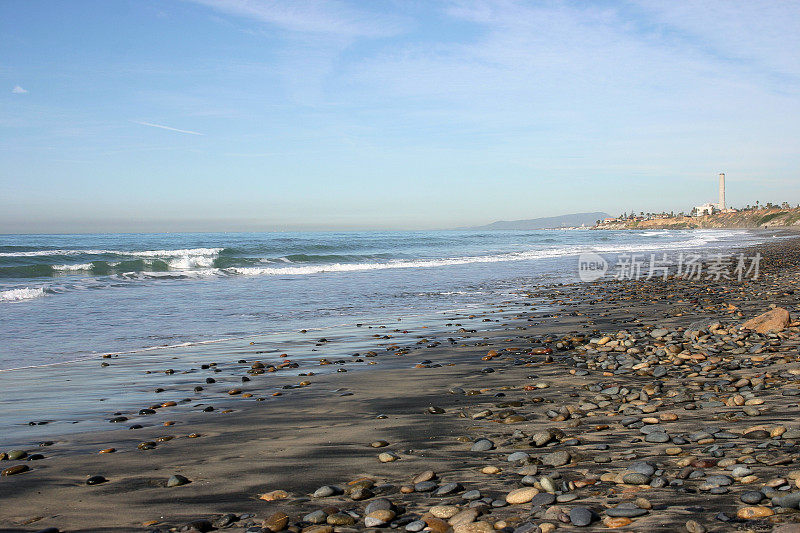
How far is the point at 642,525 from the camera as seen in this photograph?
284 cm

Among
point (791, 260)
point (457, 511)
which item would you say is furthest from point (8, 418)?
point (791, 260)

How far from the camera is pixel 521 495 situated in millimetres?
3281

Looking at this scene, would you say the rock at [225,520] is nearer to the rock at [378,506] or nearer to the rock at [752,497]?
the rock at [378,506]

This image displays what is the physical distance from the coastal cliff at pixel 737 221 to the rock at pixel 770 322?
85478mm

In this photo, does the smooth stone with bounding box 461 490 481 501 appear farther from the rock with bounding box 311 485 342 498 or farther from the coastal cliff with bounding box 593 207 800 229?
the coastal cliff with bounding box 593 207 800 229

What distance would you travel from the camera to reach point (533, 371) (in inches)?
288

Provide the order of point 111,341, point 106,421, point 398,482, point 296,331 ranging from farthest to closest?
point 296,331, point 111,341, point 106,421, point 398,482

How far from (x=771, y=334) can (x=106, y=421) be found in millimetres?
8777

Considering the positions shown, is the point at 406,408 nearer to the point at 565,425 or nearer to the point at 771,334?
the point at 565,425

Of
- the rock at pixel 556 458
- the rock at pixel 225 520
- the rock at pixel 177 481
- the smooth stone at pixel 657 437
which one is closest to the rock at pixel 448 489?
the rock at pixel 556 458

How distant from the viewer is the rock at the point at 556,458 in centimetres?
383

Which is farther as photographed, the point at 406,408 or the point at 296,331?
the point at 296,331

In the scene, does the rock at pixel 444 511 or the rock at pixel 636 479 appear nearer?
the rock at pixel 444 511

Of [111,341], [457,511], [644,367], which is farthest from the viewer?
[111,341]
